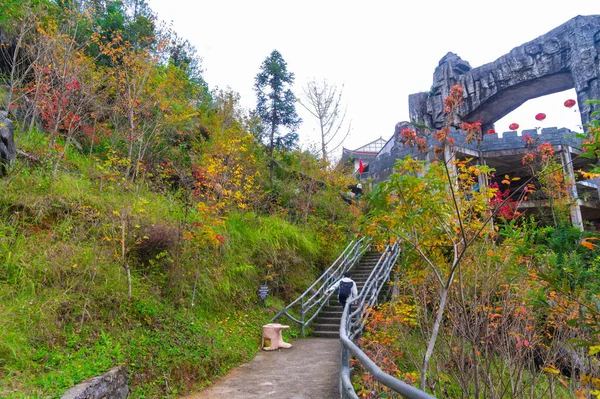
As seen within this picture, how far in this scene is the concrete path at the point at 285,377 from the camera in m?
4.71

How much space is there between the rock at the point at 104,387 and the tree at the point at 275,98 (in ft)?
46.2

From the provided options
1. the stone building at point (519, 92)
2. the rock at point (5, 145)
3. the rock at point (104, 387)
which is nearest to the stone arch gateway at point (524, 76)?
the stone building at point (519, 92)

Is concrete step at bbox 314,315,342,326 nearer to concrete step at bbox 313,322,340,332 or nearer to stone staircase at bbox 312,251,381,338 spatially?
stone staircase at bbox 312,251,381,338

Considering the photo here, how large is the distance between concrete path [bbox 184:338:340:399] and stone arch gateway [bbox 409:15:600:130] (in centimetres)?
1790

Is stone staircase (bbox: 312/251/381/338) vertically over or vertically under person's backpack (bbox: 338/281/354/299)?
under

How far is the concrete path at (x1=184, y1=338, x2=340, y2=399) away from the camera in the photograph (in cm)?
471

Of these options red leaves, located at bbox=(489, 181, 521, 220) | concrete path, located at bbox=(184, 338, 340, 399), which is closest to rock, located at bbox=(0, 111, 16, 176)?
concrete path, located at bbox=(184, 338, 340, 399)

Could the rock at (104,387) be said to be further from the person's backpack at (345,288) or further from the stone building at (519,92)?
the stone building at (519,92)

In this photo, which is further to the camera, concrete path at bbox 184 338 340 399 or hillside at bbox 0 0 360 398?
concrete path at bbox 184 338 340 399

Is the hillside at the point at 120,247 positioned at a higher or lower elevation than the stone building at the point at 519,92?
lower

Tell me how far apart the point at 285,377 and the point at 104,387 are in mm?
2504

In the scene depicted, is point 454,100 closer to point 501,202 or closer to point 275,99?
point 501,202

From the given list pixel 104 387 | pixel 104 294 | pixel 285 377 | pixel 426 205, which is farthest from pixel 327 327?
pixel 426 205

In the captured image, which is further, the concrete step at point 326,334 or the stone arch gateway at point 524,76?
the stone arch gateway at point 524,76
